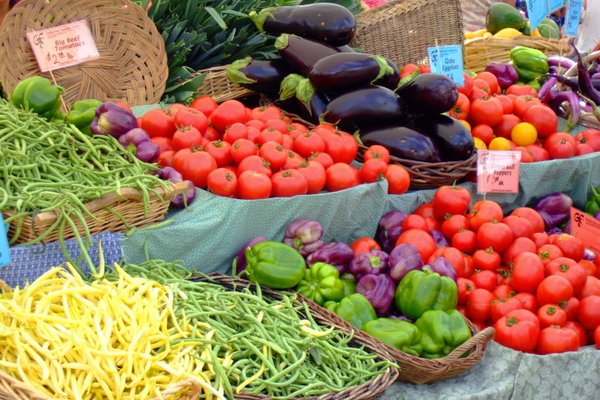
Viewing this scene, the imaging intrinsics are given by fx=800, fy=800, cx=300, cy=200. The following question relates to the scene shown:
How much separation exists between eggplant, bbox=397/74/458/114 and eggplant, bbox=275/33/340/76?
0.48 m

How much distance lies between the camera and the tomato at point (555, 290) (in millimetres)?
3010

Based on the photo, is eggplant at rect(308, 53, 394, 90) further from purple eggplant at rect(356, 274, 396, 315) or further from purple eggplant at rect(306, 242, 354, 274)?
purple eggplant at rect(356, 274, 396, 315)

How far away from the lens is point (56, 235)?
8.38 feet

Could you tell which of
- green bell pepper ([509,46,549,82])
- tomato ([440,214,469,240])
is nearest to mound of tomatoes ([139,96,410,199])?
tomato ([440,214,469,240])

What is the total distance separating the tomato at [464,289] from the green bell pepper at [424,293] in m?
0.19

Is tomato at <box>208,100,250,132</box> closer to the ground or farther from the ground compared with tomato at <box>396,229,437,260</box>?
farther from the ground

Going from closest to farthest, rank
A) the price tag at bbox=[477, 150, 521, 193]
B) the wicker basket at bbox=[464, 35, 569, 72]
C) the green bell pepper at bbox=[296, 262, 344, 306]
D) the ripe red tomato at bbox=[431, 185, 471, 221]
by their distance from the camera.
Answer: the green bell pepper at bbox=[296, 262, 344, 306]
the ripe red tomato at bbox=[431, 185, 471, 221]
the price tag at bbox=[477, 150, 521, 193]
the wicker basket at bbox=[464, 35, 569, 72]

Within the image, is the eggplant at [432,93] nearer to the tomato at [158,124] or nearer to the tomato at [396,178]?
the tomato at [396,178]

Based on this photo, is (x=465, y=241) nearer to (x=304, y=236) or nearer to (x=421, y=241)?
(x=421, y=241)

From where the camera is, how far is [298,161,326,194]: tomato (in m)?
3.24

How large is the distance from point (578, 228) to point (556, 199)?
0.35 meters

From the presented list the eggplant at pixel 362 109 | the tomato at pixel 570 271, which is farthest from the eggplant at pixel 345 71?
the tomato at pixel 570 271

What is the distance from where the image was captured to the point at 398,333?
2674mm

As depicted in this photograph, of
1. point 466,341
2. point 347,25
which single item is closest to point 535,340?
point 466,341
